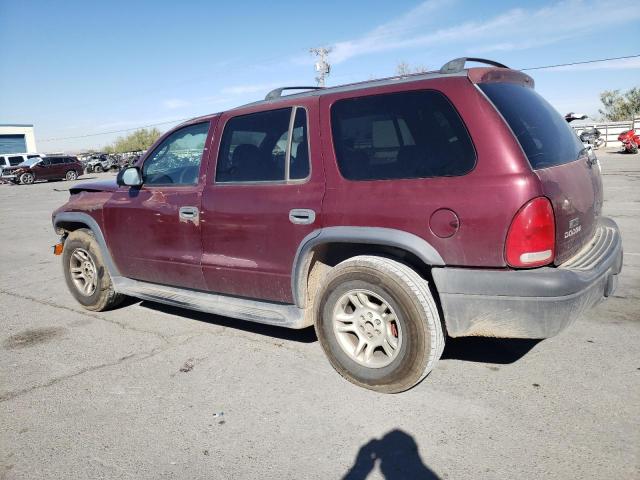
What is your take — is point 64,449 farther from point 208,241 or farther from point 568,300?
point 568,300

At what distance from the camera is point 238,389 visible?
10.9ft

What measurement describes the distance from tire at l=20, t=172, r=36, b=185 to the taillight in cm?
3610

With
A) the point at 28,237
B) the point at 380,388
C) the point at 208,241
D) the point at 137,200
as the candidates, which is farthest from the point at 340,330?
the point at 28,237

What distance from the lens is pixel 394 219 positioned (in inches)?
119

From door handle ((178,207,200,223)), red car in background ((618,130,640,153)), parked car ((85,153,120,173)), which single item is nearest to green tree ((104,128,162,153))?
parked car ((85,153,120,173))

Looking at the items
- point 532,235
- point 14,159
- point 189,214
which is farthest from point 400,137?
point 14,159

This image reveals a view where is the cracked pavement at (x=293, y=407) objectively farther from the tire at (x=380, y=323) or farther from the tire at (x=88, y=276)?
the tire at (x=88, y=276)

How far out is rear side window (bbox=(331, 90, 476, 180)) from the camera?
115 inches

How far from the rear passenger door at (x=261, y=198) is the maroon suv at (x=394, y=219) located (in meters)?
0.01

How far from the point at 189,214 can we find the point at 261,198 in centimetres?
75

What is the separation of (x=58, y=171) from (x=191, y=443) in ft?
119

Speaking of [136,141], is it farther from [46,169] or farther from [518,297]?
[518,297]

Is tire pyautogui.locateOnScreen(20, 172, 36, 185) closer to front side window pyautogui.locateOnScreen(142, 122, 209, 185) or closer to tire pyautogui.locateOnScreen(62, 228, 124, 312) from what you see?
tire pyautogui.locateOnScreen(62, 228, 124, 312)

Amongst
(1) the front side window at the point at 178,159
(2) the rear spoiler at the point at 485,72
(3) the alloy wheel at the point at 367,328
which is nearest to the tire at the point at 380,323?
(3) the alloy wheel at the point at 367,328
